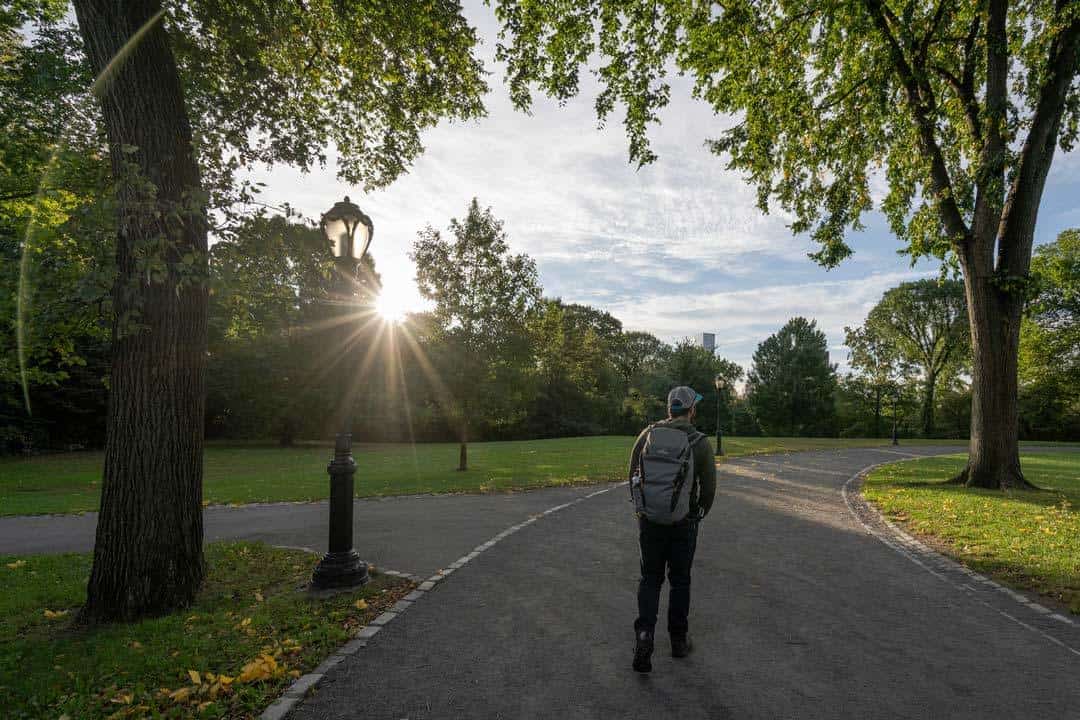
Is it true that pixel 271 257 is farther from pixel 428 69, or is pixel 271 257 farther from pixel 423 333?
pixel 423 333

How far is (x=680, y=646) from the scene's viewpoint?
391 centimetres

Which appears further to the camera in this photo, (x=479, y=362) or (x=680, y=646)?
(x=479, y=362)

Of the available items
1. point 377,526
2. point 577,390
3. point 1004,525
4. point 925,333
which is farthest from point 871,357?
point 377,526

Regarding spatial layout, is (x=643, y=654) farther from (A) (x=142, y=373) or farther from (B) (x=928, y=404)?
(B) (x=928, y=404)

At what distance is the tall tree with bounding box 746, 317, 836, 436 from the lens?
5519 cm

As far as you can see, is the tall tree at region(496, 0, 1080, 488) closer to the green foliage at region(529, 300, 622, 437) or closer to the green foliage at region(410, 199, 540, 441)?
the green foliage at region(410, 199, 540, 441)

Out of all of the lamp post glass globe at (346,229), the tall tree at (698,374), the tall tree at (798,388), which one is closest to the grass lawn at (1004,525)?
the lamp post glass globe at (346,229)

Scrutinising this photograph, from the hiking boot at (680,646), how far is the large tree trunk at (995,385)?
1223cm

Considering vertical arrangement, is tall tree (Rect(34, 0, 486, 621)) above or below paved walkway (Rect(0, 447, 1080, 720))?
above

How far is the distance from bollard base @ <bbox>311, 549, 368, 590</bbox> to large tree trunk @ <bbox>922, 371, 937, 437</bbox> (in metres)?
57.1

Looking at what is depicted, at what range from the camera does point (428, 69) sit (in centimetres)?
853

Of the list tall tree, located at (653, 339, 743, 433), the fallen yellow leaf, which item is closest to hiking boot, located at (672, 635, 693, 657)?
the fallen yellow leaf

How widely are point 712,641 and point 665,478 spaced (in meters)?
1.62

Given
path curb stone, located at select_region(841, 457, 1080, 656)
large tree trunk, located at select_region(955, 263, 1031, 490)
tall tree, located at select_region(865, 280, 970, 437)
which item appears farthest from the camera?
tall tree, located at select_region(865, 280, 970, 437)
